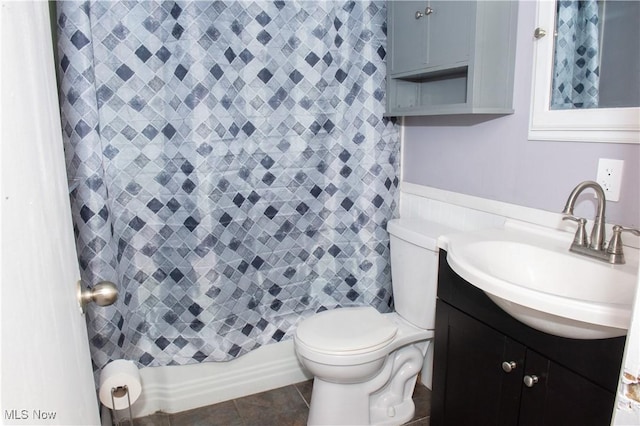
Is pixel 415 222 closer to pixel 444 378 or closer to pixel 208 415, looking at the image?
pixel 444 378

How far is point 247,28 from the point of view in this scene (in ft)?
5.76

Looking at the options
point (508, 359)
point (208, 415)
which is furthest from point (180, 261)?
point (508, 359)

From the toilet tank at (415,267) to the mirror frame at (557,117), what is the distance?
0.53 metres

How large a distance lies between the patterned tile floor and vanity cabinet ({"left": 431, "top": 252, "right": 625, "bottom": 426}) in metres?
0.38

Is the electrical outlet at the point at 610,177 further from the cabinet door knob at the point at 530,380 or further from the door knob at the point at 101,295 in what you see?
the door knob at the point at 101,295

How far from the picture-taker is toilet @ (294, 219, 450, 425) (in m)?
1.71

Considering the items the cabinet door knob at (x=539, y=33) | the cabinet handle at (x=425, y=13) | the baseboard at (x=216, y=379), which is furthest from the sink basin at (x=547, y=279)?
the baseboard at (x=216, y=379)

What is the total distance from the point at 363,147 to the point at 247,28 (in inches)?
27.1

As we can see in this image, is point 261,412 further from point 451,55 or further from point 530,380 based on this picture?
point 451,55

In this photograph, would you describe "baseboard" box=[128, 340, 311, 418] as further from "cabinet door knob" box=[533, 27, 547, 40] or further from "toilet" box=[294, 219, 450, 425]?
"cabinet door knob" box=[533, 27, 547, 40]

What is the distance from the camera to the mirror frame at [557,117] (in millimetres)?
1254

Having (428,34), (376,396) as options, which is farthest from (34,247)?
(376,396)

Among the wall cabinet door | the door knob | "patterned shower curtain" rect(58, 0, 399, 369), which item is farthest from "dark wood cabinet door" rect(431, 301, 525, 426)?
the door knob

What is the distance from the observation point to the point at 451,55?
1626 mm
